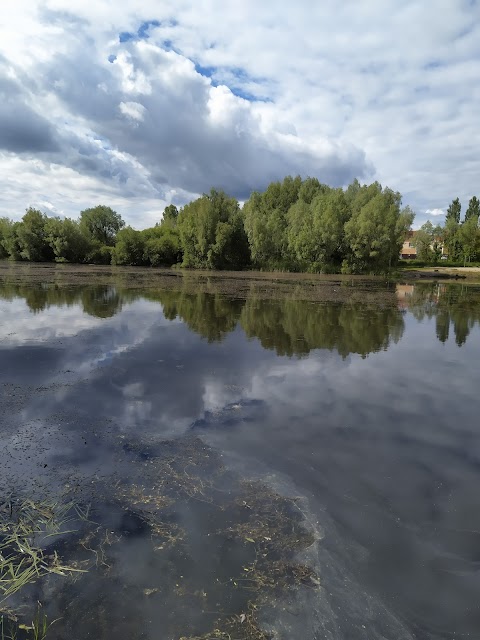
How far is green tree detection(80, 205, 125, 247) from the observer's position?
9369cm

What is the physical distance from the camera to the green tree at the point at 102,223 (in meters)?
93.7

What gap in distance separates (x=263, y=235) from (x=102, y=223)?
49.2 metres

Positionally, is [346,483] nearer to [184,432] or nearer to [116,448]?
[184,432]

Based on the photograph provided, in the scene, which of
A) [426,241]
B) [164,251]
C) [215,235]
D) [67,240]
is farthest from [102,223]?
[426,241]

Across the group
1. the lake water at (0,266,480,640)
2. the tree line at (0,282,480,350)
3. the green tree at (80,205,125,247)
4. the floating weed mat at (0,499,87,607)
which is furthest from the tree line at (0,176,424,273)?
the floating weed mat at (0,499,87,607)

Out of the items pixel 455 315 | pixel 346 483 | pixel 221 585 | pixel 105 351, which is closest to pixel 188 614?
pixel 221 585

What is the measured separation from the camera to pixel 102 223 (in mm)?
95125

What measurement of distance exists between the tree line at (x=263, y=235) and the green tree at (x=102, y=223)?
453 cm

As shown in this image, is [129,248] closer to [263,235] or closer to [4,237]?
[263,235]

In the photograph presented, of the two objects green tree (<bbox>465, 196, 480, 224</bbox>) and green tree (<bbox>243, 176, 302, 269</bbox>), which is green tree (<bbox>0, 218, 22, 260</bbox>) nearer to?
green tree (<bbox>243, 176, 302, 269</bbox>)

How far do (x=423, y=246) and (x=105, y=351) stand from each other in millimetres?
83768

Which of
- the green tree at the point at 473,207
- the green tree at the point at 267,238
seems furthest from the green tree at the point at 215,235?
the green tree at the point at 473,207

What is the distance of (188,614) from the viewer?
362 cm

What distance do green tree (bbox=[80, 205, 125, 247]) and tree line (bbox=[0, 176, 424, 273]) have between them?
453 centimetres
